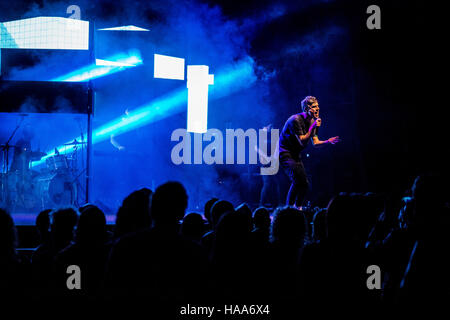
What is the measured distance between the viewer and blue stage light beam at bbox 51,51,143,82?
11.0m

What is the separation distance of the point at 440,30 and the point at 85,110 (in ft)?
23.2

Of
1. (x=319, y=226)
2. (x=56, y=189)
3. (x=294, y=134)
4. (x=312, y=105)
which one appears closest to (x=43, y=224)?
(x=319, y=226)

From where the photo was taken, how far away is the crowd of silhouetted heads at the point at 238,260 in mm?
2084

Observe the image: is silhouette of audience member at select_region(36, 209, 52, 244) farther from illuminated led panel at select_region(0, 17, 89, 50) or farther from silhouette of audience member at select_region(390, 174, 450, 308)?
illuminated led panel at select_region(0, 17, 89, 50)

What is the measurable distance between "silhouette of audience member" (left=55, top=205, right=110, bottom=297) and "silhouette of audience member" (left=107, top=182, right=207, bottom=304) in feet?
2.07

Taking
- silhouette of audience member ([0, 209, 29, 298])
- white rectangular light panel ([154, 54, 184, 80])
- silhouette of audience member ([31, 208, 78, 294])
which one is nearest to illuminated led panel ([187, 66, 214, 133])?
white rectangular light panel ([154, 54, 184, 80])

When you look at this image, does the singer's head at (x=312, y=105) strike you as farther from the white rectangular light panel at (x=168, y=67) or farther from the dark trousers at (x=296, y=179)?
the white rectangular light panel at (x=168, y=67)

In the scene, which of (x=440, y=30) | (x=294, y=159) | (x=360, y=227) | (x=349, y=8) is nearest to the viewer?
(x=360, y=227)

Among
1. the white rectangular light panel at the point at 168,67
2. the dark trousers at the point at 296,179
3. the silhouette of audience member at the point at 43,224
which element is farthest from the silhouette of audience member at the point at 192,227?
the white rectangular light panel at the point at 168,67

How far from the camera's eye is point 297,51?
10.1 meters

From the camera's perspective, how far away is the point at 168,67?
11477 millimetres
